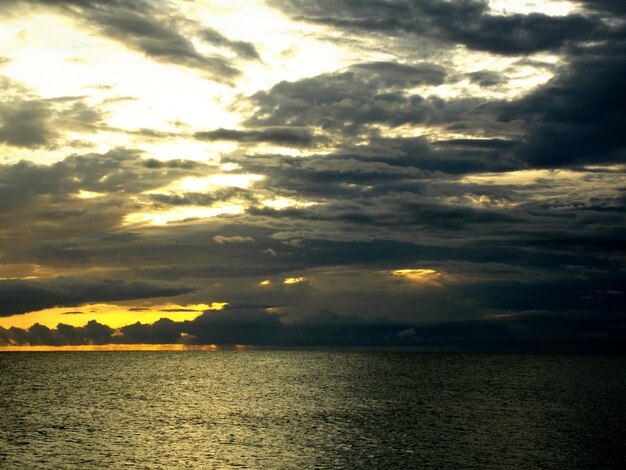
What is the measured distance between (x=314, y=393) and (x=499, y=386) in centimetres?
5520

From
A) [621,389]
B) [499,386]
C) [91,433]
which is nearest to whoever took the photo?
[91,433]

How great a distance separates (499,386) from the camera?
187250mm

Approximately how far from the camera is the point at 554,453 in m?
76.4

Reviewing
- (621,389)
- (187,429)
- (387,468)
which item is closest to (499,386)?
(621,389)

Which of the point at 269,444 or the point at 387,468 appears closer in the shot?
the point at 387,468

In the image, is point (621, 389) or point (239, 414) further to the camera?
point (621, 389)

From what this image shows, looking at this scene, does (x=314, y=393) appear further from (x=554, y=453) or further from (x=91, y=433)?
(x=554, y=453)

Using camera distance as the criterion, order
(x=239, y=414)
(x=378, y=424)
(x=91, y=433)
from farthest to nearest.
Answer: (x=239, y=414) → (x=378, y=424) → (x=91, y=433)

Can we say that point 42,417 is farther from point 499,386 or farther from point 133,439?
point 499,386

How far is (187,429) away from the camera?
97062mm

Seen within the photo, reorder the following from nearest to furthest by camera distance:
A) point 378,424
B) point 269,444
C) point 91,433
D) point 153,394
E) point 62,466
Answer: point 62,466, point 269,444, point 91,433, point 378,424, point 153,394

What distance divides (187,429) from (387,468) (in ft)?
122

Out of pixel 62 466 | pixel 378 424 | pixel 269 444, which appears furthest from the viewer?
pixel 378 424

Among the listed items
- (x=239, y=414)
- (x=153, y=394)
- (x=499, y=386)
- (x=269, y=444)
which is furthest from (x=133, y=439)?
(x=499, y=386)
